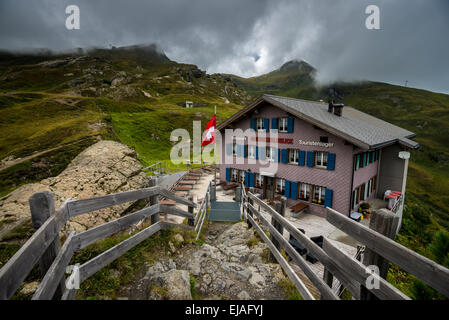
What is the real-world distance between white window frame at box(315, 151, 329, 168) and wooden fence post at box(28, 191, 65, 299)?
14.9 metres

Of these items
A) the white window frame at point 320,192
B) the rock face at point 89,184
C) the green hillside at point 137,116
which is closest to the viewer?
the rock face at point 89,184

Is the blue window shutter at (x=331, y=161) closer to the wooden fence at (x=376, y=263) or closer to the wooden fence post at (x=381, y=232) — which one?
the wooden fence at (x=376, y=263)

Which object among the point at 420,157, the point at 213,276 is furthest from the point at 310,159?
the point at 420,157

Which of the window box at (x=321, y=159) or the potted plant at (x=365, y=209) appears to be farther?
the potted plant at (x=365, y=209)

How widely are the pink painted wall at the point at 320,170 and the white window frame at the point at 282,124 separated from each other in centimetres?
32

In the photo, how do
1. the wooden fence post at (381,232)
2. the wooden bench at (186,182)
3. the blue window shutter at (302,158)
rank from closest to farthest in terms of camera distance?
1. the wooden fence post at (381,232)
2. the blue window shutter at (302,158)
3. the wooden bench at (186,182)

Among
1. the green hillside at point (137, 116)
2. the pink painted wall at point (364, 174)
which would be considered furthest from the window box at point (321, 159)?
the green hillside at point (137, 116)

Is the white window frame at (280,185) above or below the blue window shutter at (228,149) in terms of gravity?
below

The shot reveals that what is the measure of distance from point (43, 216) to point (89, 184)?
265 inches

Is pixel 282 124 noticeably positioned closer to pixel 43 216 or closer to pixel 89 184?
pixel 89 184

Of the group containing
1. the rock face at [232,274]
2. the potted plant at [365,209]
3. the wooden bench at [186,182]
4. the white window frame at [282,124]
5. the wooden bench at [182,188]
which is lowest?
the potted plant at [365,209]

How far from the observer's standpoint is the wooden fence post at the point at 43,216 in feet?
8.00

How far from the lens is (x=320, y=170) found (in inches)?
580
